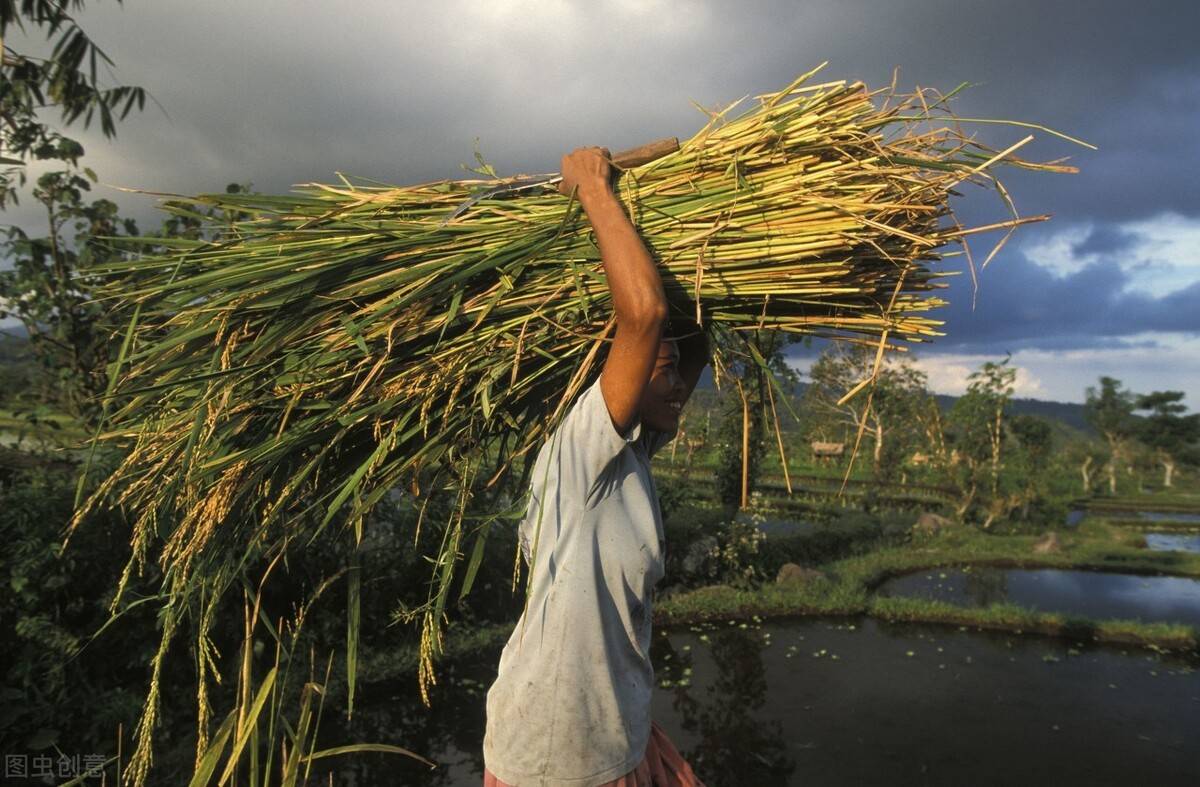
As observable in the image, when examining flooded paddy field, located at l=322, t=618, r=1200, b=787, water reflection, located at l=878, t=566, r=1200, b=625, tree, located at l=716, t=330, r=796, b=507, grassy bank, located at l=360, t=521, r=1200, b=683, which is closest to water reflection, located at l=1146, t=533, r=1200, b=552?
grassy bank, located at l=360, t=521, r=1200, b=683

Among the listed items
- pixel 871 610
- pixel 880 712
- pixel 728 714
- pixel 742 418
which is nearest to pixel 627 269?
pixel 728 714

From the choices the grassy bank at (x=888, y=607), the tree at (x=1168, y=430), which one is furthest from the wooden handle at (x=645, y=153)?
the tree at (x=1168, y=430)

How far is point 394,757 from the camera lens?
13.5 ft

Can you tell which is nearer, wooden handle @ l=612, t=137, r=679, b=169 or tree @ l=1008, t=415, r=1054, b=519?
wooden handle @ l=612, t=137, r=679, b=169

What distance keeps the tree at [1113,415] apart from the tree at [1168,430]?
1.35 metres

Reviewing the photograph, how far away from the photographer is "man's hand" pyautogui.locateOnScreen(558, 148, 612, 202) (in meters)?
1.62

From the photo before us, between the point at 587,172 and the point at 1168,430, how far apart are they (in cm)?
3849

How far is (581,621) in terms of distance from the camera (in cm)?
152

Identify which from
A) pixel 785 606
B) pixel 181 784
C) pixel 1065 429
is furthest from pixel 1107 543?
pixel 1065 429

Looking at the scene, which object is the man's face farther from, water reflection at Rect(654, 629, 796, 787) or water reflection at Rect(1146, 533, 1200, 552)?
water reflection at Rect(1146, 533, 1200, 552)

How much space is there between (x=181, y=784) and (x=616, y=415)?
3.34m

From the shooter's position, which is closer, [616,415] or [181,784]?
[616,415]

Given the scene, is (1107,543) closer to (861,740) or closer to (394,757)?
(861,740)

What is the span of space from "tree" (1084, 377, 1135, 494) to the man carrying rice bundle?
28.8 metres
